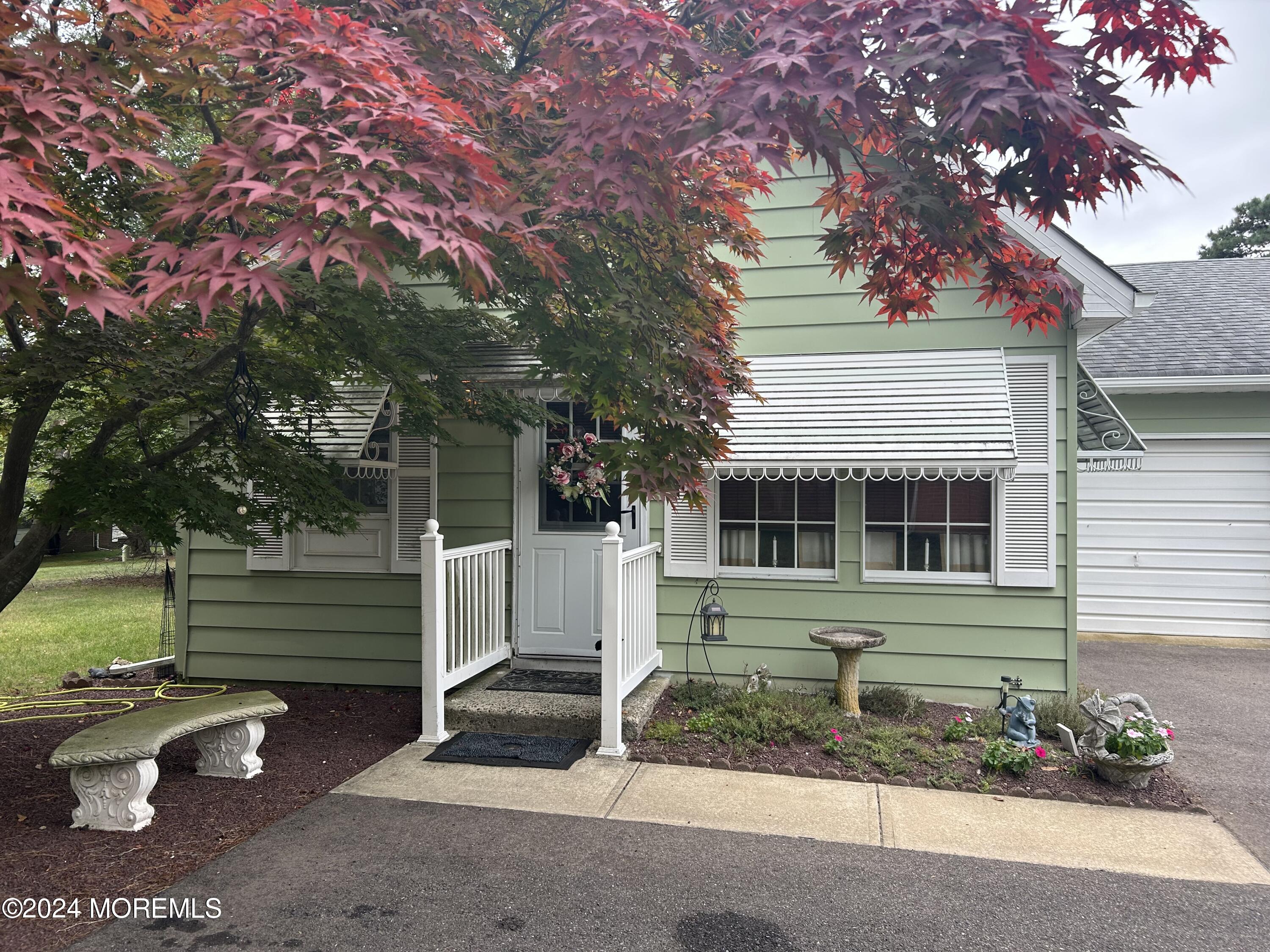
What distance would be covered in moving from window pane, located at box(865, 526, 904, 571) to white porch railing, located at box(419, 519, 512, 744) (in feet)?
9.23

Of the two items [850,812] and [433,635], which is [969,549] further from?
[433,635]

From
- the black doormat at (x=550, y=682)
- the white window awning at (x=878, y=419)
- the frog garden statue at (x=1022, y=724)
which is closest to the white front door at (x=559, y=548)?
the black doormat at (x=550, y=682)

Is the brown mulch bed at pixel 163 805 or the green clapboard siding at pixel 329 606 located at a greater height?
the green clapboard siding at pixel 329 606

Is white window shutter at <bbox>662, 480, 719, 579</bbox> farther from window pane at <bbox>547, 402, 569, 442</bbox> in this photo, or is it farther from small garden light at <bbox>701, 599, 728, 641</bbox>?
window pane at <bbox>547, 402, 569, 442</bbox>

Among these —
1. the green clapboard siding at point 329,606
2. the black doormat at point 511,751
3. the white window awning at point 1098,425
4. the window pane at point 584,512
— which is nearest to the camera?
the black doormat at point 511,751

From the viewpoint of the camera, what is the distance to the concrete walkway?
143 inches

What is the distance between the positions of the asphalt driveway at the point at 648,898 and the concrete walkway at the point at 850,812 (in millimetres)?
130

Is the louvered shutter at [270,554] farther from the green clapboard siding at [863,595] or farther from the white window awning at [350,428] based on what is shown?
the green clapboard siding at [863,595]

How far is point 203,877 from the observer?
3.29 m

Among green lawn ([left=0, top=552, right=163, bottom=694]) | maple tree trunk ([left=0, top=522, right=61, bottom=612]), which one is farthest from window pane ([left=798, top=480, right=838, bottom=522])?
green lawn ([left=0, top=552, right=163, bottom=694])

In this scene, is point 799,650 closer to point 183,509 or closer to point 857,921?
point 857,921

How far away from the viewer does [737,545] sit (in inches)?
246

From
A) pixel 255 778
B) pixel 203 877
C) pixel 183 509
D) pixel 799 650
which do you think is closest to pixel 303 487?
pixel 183 509

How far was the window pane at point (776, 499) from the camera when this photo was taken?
6168mm
